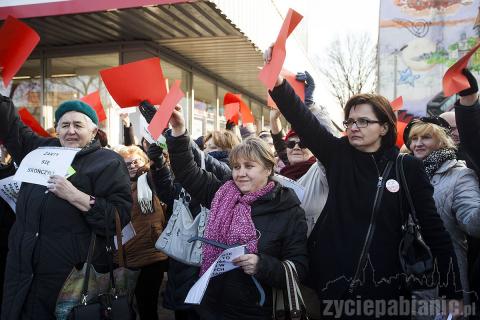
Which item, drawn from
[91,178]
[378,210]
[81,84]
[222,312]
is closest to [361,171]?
[378,210]

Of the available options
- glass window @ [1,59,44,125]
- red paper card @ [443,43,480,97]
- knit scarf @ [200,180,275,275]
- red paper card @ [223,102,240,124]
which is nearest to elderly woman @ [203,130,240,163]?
knit scarf @ [200,180,275,275]

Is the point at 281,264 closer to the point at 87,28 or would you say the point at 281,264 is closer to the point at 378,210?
the point at 378,210

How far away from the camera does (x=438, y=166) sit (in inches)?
118

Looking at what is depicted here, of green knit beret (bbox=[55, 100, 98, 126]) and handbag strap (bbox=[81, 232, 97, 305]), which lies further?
green knit beret (bbox=[55, 100, 98, 126])

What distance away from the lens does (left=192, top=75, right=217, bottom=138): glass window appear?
450 inches

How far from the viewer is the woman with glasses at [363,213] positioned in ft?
7.53

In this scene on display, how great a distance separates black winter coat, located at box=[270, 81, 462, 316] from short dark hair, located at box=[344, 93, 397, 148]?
6cm

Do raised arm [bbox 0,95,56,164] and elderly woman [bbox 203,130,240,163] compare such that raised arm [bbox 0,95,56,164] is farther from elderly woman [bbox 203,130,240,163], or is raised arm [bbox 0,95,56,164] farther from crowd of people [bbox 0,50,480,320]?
elderly woman [bbox 203,130,240,163]

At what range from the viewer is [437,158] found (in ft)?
9.91

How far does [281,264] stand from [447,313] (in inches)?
35.9

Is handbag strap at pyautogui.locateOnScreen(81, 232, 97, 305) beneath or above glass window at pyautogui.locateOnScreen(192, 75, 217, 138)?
beneath

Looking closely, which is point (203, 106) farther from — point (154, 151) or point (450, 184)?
point (450, 184)

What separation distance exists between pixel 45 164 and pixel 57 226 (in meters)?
0.37

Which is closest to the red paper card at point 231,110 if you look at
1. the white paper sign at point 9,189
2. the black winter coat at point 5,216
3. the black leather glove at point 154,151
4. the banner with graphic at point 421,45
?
the black leather glove at point 154,151
